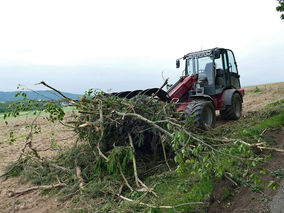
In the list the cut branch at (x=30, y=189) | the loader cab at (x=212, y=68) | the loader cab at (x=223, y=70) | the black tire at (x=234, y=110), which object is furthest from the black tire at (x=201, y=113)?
the cut branch at (x=30, y=189)

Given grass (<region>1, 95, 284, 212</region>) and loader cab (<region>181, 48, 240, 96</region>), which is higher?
loader cab (<region>181, 48, 240, 96</region>)

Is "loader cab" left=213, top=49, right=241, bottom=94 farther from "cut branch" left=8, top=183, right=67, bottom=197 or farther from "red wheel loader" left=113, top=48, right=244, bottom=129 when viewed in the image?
"cut branch" left=8, top=183, right=67, bottom=197

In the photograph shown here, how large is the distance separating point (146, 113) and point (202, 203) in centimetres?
218

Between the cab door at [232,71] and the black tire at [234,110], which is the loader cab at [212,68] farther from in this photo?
the black tire at [234,110]

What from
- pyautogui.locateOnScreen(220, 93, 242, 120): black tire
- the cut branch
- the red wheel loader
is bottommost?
the cut branch

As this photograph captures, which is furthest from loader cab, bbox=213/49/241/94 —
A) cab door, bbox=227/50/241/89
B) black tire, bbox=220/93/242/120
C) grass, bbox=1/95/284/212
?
grass, bbox=1/95/284/212

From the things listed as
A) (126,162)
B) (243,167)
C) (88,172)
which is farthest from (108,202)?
(243,167)

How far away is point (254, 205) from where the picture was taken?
11.1ft

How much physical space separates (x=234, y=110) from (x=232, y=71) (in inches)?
68.0

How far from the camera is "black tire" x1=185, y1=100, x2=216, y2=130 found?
6.22 meters

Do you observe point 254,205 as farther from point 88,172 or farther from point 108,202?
point 88,172

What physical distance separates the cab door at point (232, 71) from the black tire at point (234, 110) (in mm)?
581

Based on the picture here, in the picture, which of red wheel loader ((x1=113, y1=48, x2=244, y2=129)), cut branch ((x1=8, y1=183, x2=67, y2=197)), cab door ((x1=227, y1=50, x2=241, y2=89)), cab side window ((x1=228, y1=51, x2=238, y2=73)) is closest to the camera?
cut branch ((x1=8, y1=183, x2=67, y2=197))

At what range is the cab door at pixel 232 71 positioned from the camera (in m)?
8.96
